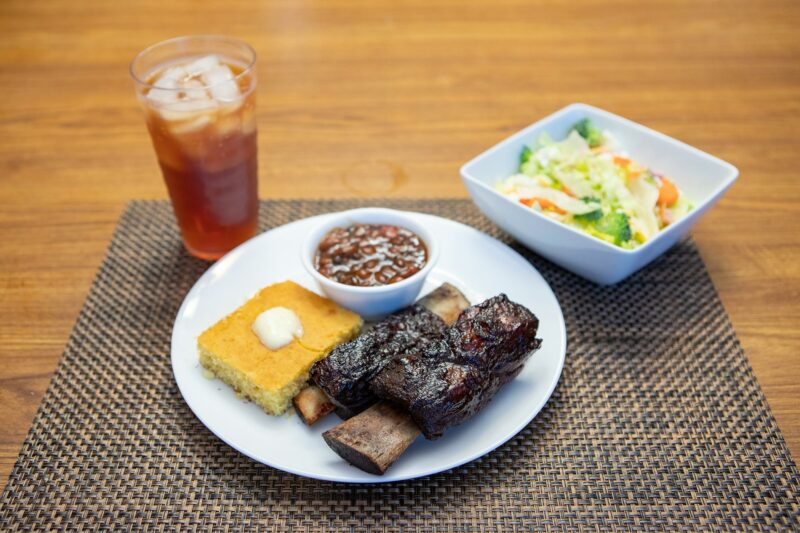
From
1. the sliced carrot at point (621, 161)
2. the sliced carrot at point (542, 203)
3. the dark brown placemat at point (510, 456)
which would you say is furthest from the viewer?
the sliced carrot at point (621, 161)

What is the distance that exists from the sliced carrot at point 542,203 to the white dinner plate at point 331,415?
0.22 metres

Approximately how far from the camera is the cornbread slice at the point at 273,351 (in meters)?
2.17

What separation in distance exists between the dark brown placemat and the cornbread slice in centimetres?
20

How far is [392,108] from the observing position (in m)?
3.88

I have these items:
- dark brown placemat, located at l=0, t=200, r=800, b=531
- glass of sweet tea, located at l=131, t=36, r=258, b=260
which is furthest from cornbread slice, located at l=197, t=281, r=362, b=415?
glass of sweet tea, located at l=131, t=36, r=258, b=260

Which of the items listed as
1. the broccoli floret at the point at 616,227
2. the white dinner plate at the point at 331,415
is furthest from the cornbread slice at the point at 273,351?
the broccoli floret at the point at 616,227

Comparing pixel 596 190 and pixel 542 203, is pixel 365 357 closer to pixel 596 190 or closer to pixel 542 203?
pixel 542 203

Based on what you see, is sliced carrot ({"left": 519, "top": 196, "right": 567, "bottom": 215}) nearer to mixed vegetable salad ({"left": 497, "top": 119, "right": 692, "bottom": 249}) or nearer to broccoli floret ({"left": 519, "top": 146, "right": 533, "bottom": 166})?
mixed vegetable salad ({"left": 497, "top": 119, "right": 692, "bottom": 249})

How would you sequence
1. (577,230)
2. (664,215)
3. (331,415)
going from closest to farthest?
(331,415)
(577,230)
(664,215)

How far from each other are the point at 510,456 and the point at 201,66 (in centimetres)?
177

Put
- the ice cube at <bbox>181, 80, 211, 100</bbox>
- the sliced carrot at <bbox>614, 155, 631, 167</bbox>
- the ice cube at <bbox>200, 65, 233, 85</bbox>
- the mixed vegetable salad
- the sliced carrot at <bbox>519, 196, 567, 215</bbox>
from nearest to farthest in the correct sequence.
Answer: the ice cube at <bbox>181, 80, 211, 100</bbox>, the ice cube at <bbox>200, 65, 233, 85</bbox>, the mixed vegetable salad, the sliced carrot at <bbox>519, 196, 567, 215</bbox>, the sliced carrot at <bbox>614, 155, 631, 167</bbox>

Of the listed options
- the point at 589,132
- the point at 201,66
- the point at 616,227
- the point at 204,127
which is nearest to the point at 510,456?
the point at 616,227

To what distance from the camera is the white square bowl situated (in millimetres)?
2588

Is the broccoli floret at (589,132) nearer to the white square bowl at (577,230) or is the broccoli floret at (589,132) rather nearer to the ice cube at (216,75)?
the white square bowl at (577,230)
